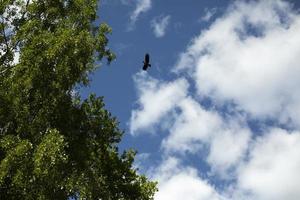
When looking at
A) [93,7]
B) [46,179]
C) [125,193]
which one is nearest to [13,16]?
[93,7]

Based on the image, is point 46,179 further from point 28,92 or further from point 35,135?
point 28,92

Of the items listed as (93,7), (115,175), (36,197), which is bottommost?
(36,197)

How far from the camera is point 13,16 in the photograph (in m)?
30.9

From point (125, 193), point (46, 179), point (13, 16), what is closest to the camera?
point (46, 179)

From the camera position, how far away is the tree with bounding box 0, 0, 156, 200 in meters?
24.5

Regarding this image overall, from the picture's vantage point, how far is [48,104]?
2727 cm

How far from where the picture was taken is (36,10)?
102 ft

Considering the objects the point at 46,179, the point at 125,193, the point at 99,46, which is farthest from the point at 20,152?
the point at 125,193

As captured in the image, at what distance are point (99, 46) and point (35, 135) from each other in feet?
26.0

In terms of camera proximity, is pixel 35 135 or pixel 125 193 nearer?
pixel 35 135

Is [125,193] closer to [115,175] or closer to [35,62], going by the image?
[115,175]

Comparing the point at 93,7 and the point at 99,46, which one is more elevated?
the point at 93,7

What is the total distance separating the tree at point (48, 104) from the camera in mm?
24500

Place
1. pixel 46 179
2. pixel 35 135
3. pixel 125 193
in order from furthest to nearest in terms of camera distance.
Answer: pixel 125 193
pixel 35 135
pixel 46 179
